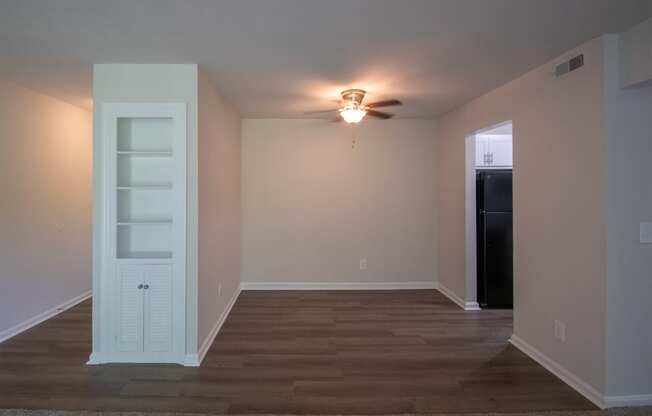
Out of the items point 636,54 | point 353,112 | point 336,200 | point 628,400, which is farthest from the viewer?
point 336,200

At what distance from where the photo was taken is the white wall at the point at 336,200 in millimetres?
5508

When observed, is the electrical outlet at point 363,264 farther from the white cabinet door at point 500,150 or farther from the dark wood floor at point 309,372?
the white cabinet door at point 500,150

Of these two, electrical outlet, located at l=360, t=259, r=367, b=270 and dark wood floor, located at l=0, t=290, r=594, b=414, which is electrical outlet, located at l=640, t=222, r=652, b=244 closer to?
dark wood floor, located at l=0, t=290, r=594, b=414

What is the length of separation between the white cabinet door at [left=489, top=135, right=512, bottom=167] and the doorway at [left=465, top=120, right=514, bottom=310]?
5.6 inches

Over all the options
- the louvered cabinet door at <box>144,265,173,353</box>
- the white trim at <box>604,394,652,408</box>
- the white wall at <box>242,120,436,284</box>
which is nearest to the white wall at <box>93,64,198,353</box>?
the louvered cabinet door at <box>144,265,173,353</box>

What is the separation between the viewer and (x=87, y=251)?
16.4ft

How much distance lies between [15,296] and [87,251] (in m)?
1.34

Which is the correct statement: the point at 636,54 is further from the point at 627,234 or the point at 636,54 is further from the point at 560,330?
the point at 560,330

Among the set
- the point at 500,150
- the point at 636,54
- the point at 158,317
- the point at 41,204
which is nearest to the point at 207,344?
the point at 158,317

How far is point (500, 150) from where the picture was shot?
187 inches

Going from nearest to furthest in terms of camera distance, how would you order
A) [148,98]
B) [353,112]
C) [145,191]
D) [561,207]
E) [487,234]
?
[561,207] → [148,98] → [145,191] → [353,112] → [487,234]

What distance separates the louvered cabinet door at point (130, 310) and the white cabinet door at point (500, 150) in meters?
4.24

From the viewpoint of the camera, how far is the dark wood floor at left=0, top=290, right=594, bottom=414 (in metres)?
2.54

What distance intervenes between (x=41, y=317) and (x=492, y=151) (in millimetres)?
5691
